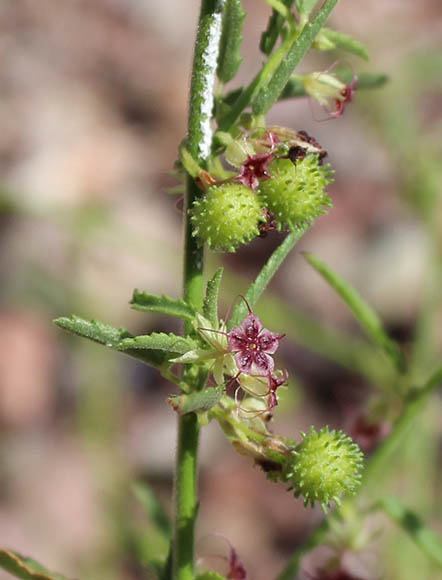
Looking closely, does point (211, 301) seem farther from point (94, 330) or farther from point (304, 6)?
point (304, 6)

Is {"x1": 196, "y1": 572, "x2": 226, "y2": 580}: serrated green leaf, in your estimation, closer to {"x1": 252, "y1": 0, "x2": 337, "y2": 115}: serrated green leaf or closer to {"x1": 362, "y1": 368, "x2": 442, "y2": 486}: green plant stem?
{"x1": 362, "y1": 368, "x2": 442, "y2": 486}: green plant stem

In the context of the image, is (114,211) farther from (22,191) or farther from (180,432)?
(180,432)

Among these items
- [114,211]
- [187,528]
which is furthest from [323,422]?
[187,528]

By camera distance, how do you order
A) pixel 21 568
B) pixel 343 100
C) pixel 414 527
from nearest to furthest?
pixel 21 568 < pixel 343 100 < pixel 414 527

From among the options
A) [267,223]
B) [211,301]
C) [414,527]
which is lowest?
[414,527]

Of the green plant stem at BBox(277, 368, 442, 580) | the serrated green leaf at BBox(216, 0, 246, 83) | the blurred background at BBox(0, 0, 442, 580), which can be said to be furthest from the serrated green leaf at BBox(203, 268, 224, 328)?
the blurred background at BBox(0, 0, 442, 580)

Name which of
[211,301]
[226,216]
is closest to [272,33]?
[226,216]

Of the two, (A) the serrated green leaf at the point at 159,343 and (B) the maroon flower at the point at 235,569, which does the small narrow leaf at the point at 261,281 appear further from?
(B) the maroon flower at the point at 235,569
